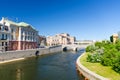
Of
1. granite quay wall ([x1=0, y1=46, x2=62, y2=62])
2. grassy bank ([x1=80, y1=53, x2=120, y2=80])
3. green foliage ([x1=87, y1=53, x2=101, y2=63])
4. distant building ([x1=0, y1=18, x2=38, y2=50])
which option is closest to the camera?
grassy bank ([x1=80, y1=53, x2=120, y2=80])

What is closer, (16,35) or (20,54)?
(20,54)

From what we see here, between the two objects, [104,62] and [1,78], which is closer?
[1,78]

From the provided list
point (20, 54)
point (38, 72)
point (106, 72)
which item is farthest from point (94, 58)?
point (20, 54)

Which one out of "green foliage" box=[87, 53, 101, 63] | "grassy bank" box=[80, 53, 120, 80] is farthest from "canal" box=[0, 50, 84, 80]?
"green foliage" box=[87, 53, 101, 63]

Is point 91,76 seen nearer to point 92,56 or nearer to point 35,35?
point 92,56

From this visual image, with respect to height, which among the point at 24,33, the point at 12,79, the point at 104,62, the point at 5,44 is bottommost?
the point at 12,79

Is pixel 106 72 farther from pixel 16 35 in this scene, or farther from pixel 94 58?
pixel 16 35

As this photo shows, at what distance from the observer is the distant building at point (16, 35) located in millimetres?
64438

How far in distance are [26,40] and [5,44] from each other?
15749 millimetres

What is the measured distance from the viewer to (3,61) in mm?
52250

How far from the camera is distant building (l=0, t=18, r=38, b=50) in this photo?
6444cm

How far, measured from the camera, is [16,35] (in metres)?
72.9

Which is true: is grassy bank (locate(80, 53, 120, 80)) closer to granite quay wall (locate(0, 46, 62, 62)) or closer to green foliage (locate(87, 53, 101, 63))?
green foliage (locate(87, 53, 101, 63))

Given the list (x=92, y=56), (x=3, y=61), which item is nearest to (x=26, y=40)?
(x=3, y=61)
